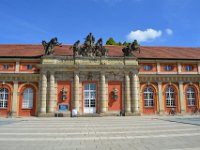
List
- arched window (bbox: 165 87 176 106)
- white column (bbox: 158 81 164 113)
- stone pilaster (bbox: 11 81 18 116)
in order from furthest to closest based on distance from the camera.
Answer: arched window (bbox: 165 87 176 106)
white column (bbox: 158 81 164 113)
stone pilaster (bbox: 11 81 18 116)

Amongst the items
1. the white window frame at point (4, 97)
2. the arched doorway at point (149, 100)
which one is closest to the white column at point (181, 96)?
the arched doorway at point (149, 100)

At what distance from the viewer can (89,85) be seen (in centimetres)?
3225

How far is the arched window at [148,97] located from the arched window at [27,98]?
52.6 feet

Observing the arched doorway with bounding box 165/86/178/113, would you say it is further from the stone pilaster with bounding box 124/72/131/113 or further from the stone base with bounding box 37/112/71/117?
the stone base with bounding box 37/112/71/117

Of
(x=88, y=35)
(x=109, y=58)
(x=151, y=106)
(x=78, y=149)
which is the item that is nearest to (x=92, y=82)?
(x=109, y=58)

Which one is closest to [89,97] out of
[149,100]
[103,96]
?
[103,96]

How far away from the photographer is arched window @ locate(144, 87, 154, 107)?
33.8m

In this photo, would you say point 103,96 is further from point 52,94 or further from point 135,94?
point 52,94

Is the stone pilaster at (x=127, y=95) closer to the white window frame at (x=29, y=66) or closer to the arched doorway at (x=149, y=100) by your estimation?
the arched doorway at (x=149, y=100)

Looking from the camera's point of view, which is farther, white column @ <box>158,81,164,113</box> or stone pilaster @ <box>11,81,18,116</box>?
white column @ <box>158,81,164,113</box>

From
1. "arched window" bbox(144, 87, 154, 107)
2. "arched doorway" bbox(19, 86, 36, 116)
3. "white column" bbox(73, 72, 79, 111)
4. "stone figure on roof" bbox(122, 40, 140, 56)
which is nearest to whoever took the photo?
"white column" bbox(73, 72, 79, 111)

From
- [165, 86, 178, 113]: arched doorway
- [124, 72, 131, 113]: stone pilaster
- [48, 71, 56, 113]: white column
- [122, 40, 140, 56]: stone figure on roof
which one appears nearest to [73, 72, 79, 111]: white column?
[48, 71, 56, 113]: white column

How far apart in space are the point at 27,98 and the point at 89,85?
8.59 metres

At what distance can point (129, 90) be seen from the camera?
32.2 metres
